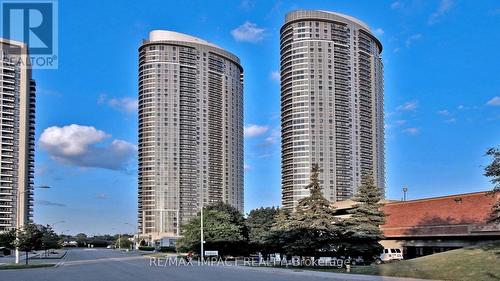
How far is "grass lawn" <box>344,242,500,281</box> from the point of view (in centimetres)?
2847

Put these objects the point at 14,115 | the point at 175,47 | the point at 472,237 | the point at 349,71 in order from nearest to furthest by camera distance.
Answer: the point at 472,237, the point at 349,71, the point at 14,115, the point at 175,47

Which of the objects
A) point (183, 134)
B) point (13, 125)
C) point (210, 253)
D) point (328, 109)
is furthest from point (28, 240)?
point (13, 125)

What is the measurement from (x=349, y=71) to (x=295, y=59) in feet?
→ 44.5

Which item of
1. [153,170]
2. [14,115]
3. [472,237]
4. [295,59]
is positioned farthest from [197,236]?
[14,115]

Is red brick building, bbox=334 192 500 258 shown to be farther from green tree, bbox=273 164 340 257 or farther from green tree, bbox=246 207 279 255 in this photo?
green tree, bbox=246 207 279 255

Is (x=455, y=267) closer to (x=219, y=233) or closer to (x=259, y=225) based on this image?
(x=219, y=233)

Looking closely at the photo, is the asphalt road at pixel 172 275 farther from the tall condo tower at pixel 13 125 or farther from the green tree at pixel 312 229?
the tall condo tower at pixel 13 125

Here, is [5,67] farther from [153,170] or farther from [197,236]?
[197,236]

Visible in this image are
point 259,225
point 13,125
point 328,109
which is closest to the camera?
point 259,225

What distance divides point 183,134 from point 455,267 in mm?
121779

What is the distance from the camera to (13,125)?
147000 millimetres

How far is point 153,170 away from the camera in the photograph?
15062 cm

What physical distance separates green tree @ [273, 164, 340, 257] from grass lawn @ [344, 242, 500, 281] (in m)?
6.72

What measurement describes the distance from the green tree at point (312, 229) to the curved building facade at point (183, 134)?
103 meters
